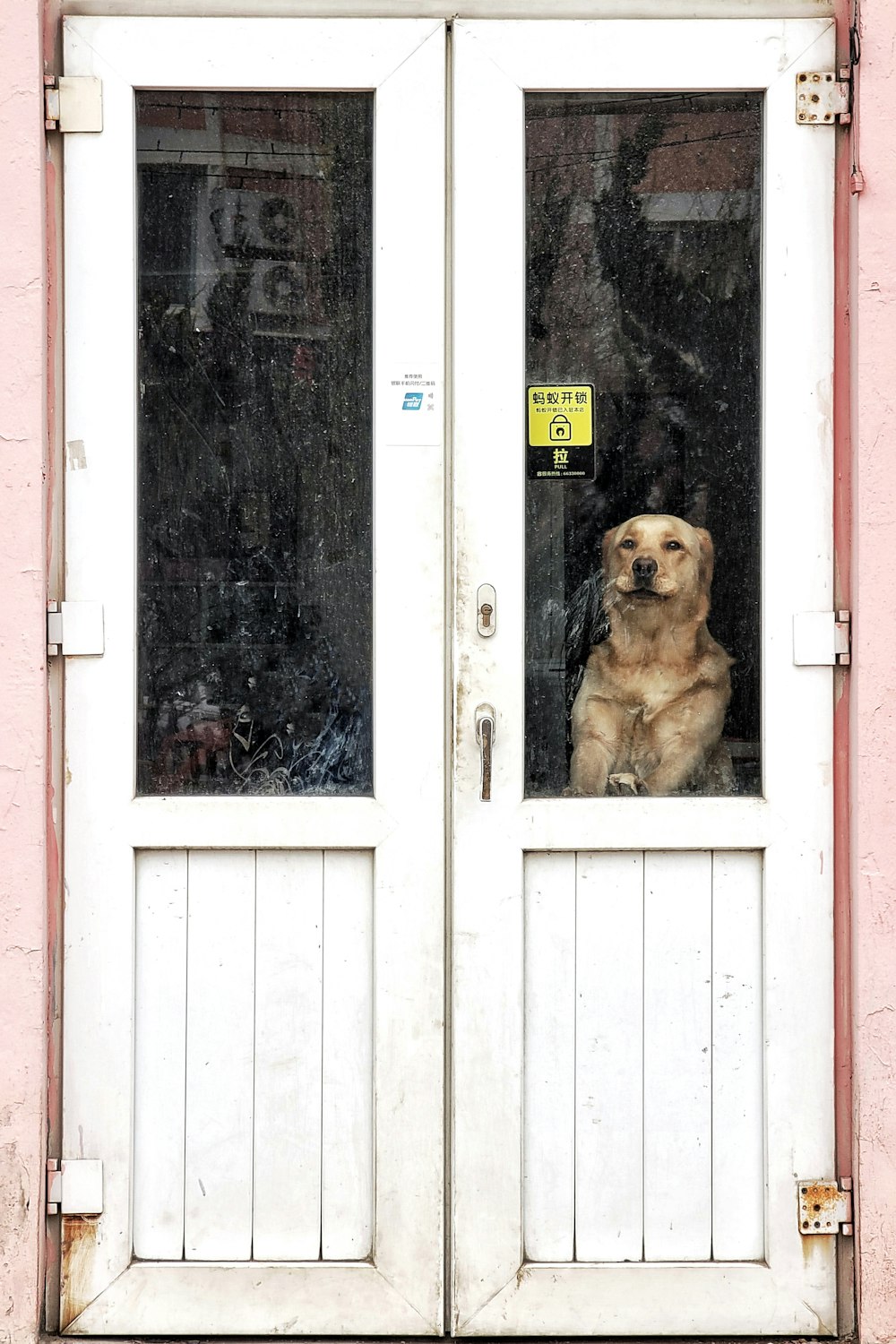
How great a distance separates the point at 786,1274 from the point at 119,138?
2839mm

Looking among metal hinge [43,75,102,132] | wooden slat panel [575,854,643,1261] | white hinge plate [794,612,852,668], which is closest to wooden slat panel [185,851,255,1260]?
wooden slat panel [575,854,643,1261]

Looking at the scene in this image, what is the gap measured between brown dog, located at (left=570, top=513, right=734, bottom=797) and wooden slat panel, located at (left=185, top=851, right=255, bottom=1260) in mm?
789

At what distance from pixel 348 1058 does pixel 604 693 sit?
98 cm

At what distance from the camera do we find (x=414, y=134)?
9.21ft

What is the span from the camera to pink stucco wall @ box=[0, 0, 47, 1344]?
2.72m

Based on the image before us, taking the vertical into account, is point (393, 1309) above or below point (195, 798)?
below

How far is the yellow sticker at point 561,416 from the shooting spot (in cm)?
286

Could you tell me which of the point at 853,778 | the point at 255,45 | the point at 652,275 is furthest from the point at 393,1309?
the point at 255,45

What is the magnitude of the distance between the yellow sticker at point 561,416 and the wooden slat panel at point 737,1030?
973 mm

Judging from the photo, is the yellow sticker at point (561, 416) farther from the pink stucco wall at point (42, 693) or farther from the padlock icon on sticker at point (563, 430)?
the pink stucco wall at point (42, 693)

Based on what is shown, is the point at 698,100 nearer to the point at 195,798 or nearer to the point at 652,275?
the point at 652,275

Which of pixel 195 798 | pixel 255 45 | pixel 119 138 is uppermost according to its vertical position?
pixel 255 45

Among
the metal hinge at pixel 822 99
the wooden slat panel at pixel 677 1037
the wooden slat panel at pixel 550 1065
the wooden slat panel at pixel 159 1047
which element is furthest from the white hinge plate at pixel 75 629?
the metal hinge at pixel 822 99

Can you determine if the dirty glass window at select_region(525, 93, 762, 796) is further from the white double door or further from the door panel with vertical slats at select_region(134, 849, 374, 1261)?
the door panel with vertical slats at select_region(134, 849, 374, 1261)
